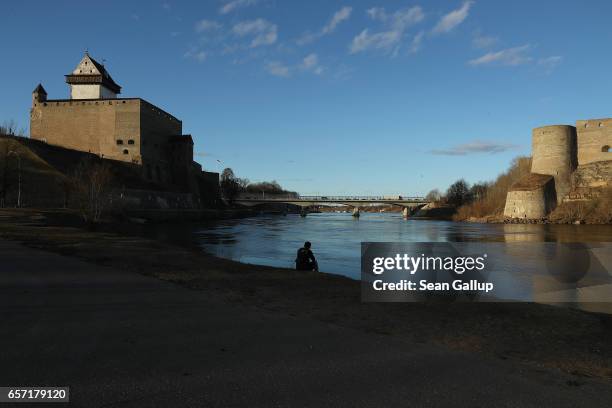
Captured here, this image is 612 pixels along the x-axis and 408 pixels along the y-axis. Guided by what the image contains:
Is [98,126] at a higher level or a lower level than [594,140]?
higher

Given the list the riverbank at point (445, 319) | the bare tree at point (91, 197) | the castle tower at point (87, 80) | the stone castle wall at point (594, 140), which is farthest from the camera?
the castle tower at point (87, 80)

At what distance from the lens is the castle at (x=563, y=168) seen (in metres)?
64.2

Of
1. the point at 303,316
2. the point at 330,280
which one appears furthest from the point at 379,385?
the point at 330,280

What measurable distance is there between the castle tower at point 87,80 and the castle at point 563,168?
66.9 m

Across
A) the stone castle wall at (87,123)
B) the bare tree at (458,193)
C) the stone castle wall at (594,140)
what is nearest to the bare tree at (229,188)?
the stone castle wall at (87,123)

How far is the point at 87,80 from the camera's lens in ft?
234

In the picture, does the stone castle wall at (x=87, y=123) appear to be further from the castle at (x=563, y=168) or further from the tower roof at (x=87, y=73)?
the castle at (x=563, y=168)

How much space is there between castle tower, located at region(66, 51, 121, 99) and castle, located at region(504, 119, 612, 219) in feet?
220

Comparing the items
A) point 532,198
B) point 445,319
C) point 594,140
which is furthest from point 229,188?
point 445,319

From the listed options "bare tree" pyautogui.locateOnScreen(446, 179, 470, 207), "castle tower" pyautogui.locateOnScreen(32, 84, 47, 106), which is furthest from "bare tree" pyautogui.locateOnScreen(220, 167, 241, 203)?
"bare tree" pyautogui.locateOnScreen(446, 179, 470, 207)

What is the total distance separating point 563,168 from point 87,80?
247 feet

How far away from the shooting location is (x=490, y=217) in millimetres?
68562

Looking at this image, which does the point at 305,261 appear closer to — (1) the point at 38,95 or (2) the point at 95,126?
(2) the point at 95,126

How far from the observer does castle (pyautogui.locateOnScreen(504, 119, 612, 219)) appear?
64188 millimetres
